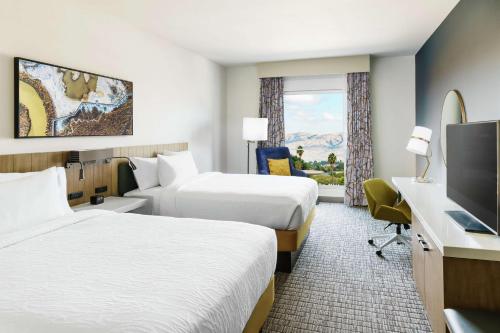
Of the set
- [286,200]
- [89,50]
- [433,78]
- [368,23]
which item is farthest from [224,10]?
[433,78]

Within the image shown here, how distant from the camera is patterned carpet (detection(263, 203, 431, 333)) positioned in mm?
2355

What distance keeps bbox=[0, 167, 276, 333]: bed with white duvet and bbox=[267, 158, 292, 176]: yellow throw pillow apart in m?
3.31

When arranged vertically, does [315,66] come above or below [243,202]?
above

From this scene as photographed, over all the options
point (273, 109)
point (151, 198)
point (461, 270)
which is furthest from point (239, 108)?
point (461, 270)

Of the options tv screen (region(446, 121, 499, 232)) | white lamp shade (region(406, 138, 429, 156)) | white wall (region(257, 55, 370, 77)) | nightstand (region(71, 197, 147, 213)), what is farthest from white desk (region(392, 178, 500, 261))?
white wall (region(257, 55, 370, 77))

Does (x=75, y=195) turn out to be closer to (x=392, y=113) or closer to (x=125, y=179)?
(x=125, y=179)

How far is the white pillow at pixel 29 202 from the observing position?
207cm

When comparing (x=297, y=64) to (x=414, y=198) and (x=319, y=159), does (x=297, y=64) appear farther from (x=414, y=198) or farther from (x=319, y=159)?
(x=414, y=198)

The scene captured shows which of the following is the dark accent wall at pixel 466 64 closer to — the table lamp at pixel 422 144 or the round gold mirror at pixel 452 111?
the round gold mirror at pixel 452 111

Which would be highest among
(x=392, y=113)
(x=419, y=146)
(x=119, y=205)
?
(x=392, y=113)

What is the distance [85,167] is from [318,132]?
4.35 meters

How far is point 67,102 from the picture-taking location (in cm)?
318

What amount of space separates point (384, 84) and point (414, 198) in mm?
3734

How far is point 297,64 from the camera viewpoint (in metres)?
6.16
